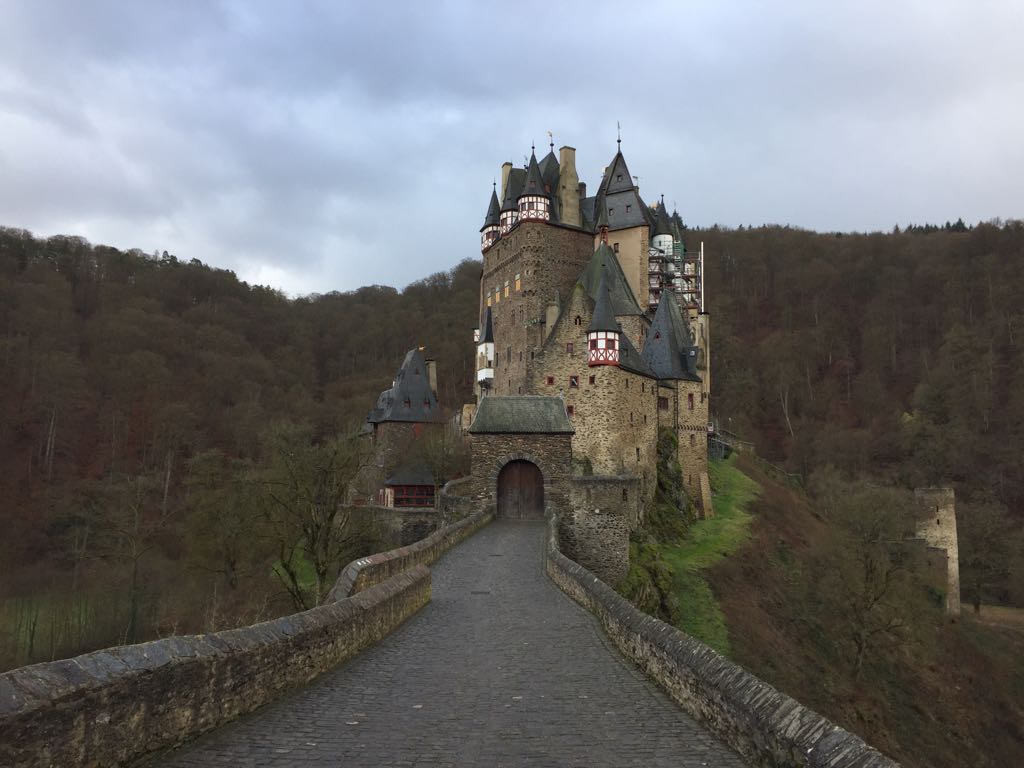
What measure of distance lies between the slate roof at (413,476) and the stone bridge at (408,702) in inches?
1068

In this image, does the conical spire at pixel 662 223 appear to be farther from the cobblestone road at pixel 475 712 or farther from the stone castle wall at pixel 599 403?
the cobblestone road at pixel 475 712

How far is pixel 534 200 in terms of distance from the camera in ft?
143

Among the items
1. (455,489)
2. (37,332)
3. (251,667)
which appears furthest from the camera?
(37,332)

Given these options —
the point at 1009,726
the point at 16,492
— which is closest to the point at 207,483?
the point at 16,492

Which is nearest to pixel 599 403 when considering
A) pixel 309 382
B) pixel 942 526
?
pixel 942 526

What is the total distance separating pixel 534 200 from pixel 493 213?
22.9ft

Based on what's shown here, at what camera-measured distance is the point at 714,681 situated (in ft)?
20.7

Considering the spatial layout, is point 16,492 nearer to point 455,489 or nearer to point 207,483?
point 207,483

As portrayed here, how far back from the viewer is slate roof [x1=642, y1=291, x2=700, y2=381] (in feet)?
127

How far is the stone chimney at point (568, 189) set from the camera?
148ft

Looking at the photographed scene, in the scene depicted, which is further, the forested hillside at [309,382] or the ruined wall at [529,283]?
the ruined wall at [529,283]

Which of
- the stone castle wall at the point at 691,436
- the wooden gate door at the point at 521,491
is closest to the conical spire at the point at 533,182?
the stone castle wall at the point at 691,436

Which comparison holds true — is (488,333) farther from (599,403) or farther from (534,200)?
(599,403)

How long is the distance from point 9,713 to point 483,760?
9.83 ft
